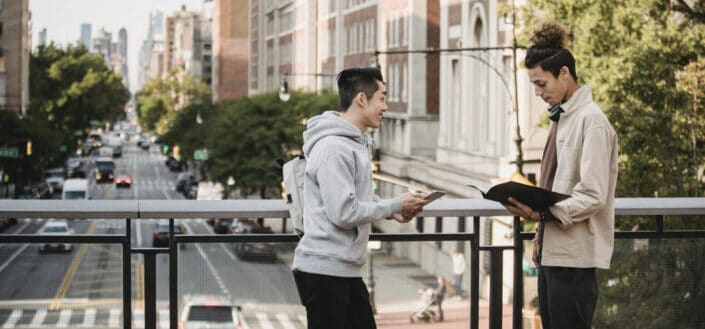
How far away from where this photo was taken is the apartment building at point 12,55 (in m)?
79.7

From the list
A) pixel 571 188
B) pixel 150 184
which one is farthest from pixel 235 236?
pixel 150 184

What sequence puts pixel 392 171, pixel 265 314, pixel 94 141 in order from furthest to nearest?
pixel 94 141
pixel 392 171
pixel 265 314

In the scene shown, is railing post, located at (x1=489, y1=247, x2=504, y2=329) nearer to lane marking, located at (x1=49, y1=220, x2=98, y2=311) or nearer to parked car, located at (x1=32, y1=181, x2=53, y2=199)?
lane marking, located at (x1=49, y1=220, x2=98, y2=311)

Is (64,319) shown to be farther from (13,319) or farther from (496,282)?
(496,282)

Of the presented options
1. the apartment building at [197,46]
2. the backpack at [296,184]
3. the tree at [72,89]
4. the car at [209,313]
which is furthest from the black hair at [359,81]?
the apartment building at [197,46]

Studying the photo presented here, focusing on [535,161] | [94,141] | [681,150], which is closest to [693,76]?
[681,150]

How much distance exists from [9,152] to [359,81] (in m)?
62.0

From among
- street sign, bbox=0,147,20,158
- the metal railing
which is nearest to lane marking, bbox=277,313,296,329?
the metal railing

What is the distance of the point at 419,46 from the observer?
53875 millimetres

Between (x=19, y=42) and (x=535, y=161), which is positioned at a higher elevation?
(x=19, y=42)

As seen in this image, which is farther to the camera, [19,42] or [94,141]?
[94,141]

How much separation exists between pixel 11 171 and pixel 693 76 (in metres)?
57.9

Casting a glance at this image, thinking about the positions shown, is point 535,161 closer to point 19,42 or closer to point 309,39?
point 309,39

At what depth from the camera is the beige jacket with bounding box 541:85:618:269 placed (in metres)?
5.32
